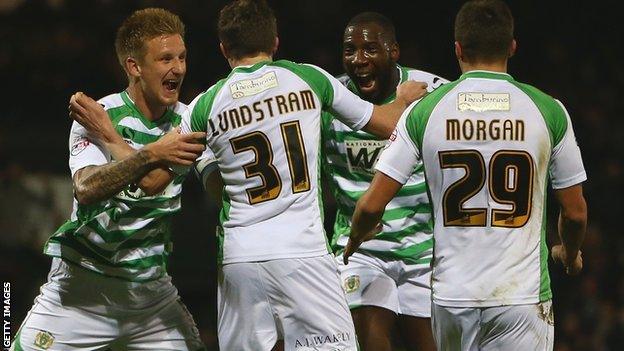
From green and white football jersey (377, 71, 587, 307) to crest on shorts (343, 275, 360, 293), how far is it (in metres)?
1.36

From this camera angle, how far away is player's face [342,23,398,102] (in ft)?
21.2

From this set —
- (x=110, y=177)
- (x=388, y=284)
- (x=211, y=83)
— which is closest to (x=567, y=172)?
(x=388, y=284)

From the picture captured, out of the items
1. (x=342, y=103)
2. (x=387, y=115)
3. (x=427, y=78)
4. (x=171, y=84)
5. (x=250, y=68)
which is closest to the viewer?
(x=250, y=68)

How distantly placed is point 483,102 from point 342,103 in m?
0.86

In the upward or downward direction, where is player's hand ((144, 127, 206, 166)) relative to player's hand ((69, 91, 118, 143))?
downward

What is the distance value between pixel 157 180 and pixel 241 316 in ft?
2.71

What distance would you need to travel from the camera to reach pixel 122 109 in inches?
240

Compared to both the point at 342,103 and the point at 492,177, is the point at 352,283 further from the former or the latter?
the point at 492,177

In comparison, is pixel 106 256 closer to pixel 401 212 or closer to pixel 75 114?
pixel 75 114

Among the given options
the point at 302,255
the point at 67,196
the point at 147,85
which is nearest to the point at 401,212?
the point at 302,255

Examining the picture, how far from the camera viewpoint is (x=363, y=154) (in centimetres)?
644

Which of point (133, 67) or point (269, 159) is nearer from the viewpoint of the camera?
point (269, 159)

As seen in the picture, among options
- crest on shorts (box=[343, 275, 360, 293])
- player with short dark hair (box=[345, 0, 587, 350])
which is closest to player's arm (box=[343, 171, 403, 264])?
player with short dark hair (box=[345, 0, 587, 350])

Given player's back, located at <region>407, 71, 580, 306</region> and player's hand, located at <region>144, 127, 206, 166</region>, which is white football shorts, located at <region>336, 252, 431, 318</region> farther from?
player's hand, located at <region>144, 127, 206, 166</region>
